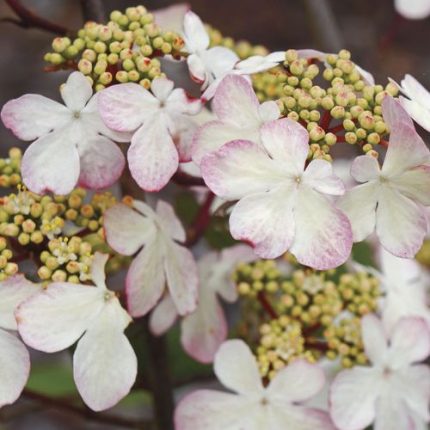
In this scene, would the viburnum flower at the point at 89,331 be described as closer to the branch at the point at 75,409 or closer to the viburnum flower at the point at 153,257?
the viburnum flower at the point at 153,257

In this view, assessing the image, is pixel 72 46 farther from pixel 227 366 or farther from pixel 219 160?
pixel 227 366

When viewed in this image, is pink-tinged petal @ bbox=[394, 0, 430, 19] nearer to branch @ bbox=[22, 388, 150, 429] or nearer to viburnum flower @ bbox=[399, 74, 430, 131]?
viburnum flower @ bbox=[399, 74, 430, 131]

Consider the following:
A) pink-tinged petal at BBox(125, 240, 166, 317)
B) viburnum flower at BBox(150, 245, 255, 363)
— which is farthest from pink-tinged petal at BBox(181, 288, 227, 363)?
pink-tinged petal at BBox(125, 240, 166, 317)

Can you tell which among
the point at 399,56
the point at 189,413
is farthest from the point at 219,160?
the point at 399,56

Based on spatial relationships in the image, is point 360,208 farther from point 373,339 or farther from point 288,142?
point 373,339

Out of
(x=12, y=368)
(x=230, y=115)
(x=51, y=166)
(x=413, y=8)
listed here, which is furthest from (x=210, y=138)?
(x=413, y=8)

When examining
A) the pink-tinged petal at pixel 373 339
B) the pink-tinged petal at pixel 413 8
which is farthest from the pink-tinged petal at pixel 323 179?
the pink-tinged petal at pixel 413 8

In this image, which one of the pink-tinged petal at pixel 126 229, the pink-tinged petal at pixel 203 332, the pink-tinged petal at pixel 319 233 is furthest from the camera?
the pink-tinged petal at pixel 203 332
